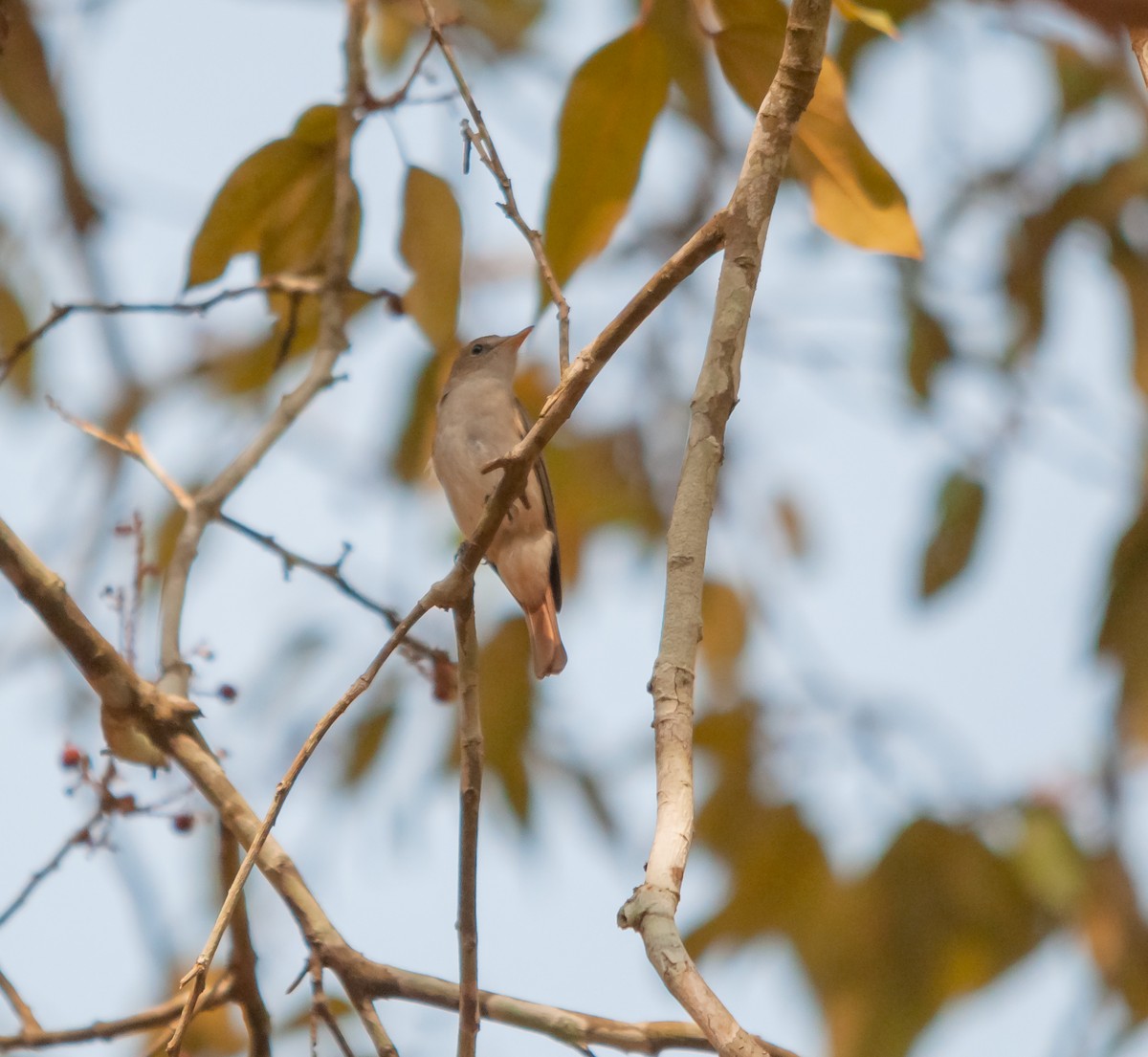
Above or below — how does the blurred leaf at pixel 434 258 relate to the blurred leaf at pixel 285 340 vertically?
below

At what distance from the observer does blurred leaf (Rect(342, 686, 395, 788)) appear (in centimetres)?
493

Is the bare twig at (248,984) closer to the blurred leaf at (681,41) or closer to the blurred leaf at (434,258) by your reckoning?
the blurred leaf at (434,258)

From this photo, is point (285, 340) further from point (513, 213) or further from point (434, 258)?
point (513, 213)

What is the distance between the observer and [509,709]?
14.1ft

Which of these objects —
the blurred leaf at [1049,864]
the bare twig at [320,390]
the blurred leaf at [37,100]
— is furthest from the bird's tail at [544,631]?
the blurred leaf at [37,100]

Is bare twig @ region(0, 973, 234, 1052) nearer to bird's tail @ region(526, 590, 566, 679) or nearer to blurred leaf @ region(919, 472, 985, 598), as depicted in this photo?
bird's tail @ region(526, 590, 566, 679)

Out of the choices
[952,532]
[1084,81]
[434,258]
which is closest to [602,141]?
[434,258]

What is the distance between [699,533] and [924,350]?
3597mm

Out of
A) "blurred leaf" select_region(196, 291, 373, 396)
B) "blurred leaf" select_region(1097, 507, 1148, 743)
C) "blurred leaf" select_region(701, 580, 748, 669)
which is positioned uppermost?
"blurred leaf" select_region(701, 580, 748, 669)

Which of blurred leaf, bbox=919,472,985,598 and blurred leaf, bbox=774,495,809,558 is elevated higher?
blurred leaf, bbox=774,495,809,558

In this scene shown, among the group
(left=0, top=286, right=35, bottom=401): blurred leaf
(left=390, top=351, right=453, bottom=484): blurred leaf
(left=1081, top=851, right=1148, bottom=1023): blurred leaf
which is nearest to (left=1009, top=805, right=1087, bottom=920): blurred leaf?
(left=1081, top=851, right=1148, bottom=1023): blurred leaf

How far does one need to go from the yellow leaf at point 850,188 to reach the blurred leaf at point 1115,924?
258 centimetres

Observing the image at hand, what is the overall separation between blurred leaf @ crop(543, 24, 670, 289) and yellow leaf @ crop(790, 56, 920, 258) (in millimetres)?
319

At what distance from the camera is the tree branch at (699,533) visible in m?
1.31
